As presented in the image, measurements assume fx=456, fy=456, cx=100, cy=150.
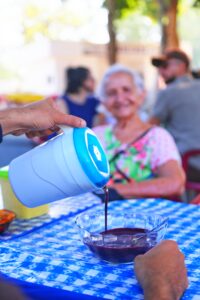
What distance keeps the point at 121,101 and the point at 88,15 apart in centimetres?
4333

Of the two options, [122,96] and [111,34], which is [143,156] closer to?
[122,96]

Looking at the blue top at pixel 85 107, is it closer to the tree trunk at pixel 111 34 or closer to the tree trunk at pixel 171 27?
the tree trunk at pixel 171 27

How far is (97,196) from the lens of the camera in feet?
6.37

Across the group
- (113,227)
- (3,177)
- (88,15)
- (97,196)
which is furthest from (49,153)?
(88,15)

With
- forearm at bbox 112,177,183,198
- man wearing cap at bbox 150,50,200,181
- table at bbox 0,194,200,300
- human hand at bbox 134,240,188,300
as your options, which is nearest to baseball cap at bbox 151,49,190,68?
man wearing cap at bbox 150,50,200,181

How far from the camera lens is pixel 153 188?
213 cm

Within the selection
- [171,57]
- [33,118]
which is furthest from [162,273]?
[171,57]

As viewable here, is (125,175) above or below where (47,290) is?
below

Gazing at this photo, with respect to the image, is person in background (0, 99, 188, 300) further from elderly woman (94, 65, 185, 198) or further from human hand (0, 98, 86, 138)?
elderly woman (94, 65, 185, 198)

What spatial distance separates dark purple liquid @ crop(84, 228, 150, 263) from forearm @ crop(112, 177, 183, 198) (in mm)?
859

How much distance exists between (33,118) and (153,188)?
0.92 metres

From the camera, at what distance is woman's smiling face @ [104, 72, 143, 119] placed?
2523 mm

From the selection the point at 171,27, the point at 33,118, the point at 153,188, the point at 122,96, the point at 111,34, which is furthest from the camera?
the point at 111,34

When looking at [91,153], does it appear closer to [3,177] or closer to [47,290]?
[47,290]
